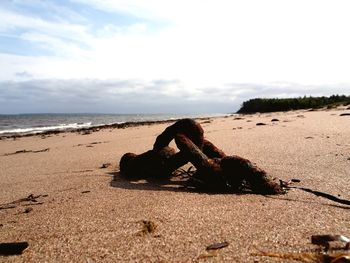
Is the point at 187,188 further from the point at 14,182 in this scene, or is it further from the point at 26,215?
the point at 14,182

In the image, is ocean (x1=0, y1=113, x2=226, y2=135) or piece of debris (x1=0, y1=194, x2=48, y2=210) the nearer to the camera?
piece of debris (x1=0, y1=194, x2=48, y2=210)

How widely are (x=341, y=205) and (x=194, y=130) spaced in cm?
145

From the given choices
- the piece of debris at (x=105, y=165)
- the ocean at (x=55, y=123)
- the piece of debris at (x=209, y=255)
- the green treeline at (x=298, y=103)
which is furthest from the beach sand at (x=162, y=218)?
the green treeline at (x=298, y=103)

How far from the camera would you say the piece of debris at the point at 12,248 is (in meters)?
2.11

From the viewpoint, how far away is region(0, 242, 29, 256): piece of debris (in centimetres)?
211

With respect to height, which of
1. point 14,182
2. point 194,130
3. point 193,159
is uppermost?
point 194,130

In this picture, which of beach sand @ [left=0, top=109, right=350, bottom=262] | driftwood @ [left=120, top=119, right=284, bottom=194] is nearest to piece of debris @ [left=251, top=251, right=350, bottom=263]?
beach sand @ [left=0, top=109, right=350, bottom=262]

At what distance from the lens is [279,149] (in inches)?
214

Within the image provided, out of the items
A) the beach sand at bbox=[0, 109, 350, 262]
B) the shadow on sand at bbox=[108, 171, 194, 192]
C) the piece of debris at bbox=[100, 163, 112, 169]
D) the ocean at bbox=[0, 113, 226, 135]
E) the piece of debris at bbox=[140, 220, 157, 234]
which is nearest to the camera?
the beach sand at bbox=[0, 109, 350, 262]

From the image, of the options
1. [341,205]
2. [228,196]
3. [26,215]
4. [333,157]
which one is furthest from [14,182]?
[333,157]

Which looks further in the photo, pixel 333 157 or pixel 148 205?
pixel 333 157

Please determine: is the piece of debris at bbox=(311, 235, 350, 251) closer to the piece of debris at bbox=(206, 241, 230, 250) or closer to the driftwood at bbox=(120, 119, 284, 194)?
the piece of debris at bbox=(206, 241, 230, 250)

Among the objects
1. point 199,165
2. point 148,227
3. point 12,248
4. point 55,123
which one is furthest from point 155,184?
point 55,123

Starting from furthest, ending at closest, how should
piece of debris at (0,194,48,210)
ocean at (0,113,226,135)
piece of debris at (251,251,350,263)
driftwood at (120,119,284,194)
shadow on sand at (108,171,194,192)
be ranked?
1. ocean at (0,113,226,135)
2. shadow on sand at (108,171,194,192)
3. piece of debris at (0,194,48,210)
4. driftwood at (120,119,284,194)
5. piece of debris at (251,251,350,263)
